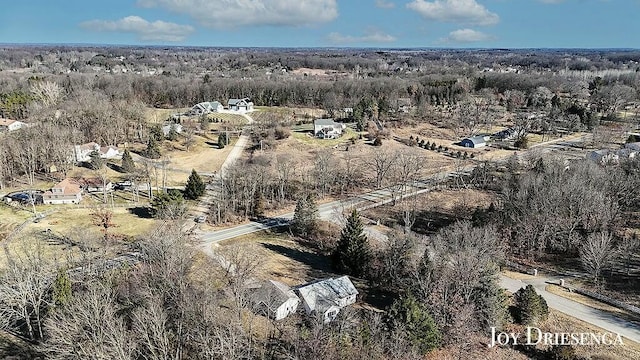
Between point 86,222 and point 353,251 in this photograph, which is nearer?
point 353,251

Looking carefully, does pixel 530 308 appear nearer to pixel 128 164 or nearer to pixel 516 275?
pixel 516 275

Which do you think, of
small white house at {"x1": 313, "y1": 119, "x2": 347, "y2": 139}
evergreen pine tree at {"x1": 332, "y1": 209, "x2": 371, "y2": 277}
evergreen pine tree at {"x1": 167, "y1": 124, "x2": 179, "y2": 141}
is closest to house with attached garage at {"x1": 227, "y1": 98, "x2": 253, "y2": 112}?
evergreen pine tree at {"x1": 167, "y1": 124, "x2": 179, "y2": 141}

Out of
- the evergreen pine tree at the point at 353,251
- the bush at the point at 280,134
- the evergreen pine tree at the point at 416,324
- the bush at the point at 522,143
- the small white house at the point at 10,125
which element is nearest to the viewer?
the evergreen pine tree at the point at 416,324

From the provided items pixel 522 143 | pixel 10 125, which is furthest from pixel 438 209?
pixel 10 125

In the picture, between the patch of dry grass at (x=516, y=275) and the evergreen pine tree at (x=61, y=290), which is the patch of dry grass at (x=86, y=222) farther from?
the patch of dry grass at (x=516, y=275)

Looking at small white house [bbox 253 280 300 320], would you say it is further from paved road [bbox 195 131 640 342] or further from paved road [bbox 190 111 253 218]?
paved road [bbox 190 111 253 218]

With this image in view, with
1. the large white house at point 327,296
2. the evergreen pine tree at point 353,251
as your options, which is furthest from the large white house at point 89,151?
the large white house at point 327,296
